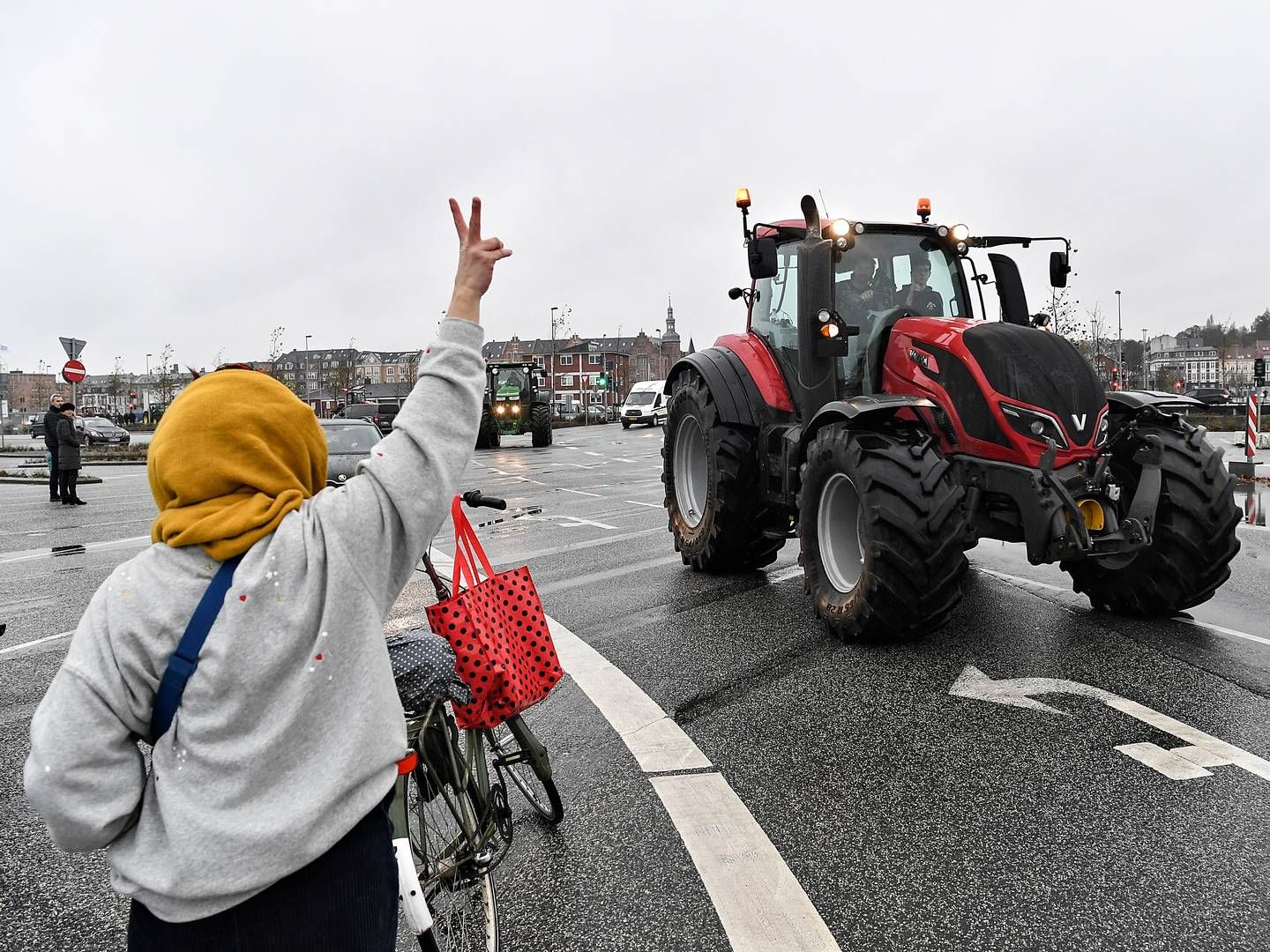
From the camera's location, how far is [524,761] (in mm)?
3234

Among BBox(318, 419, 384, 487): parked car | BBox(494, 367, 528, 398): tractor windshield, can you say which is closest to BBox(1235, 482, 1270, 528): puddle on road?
BBox(318, 419, 384, 487): parked car

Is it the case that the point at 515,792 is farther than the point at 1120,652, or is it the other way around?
the point at 1120,652

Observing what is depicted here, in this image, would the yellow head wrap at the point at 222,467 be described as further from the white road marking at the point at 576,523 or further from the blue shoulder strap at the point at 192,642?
the white road marking at the point at 576,523

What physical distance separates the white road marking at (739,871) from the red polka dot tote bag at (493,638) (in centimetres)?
85

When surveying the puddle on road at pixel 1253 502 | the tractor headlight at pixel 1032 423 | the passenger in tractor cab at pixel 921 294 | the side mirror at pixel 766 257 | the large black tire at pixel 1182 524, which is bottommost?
the puddle on road at pixel 1253 502

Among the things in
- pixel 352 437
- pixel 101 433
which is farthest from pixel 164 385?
pixel 352 437

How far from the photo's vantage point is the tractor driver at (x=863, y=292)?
6.65 m

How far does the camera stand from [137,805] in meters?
1.62

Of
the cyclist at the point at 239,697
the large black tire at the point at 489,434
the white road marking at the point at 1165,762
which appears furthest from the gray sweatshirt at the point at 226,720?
the large black tire at the point at 489,434

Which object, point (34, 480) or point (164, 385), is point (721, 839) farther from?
point (164, 385)

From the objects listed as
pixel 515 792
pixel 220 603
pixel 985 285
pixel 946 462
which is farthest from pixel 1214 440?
pixel 220 603

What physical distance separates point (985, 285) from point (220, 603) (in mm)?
6707

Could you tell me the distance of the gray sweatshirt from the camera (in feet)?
5.08

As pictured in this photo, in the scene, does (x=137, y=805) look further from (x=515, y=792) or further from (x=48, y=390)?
(x=48, y=390)
